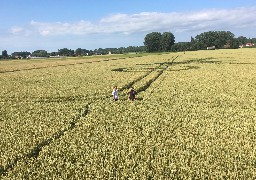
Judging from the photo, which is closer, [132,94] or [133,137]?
[133,137]

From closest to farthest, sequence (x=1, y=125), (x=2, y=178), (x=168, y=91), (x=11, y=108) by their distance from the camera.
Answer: (x=2, y=178) < (x=1, y=125) < (x=11, y=108) < (x=168, y=91)

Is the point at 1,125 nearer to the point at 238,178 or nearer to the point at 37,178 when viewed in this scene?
the point at 37,178

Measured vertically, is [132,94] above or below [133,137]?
above

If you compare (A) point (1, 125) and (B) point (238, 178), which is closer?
(B) point (238, 178)

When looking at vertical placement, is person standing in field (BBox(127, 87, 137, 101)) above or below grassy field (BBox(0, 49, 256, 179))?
Result: above

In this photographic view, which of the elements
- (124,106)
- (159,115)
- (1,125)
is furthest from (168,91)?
(1,125)

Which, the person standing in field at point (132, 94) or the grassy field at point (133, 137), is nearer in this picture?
the grassy field at point (133, 137)

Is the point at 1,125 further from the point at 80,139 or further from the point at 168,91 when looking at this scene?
the point at 168,91

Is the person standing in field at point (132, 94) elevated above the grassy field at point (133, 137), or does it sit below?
above

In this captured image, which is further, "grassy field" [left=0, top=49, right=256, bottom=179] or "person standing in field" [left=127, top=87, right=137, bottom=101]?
"person standing in field" [left=127, top=87, right=137, bottom=101]

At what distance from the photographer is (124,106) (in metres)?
28.5

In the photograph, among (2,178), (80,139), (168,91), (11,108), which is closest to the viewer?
(2,178)

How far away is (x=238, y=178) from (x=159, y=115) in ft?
37.3

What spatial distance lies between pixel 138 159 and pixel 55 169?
370 centimetres
